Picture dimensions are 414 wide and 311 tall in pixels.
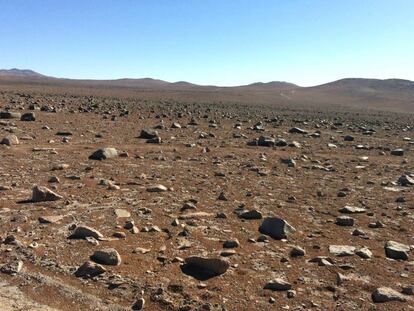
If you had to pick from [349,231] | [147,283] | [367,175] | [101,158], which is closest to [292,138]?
[367,175]

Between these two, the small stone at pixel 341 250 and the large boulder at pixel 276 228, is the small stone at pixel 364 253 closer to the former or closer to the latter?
the small stone at pixel 341 250

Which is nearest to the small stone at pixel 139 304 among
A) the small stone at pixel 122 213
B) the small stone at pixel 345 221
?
the small stone at pixel 122 213

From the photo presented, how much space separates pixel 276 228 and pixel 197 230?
103cm

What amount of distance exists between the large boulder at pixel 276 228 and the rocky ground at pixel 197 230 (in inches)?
0.7

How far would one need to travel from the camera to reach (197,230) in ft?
23.1

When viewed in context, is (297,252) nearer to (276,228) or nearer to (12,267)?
(276,228)

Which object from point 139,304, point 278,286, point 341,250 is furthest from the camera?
point 341,250

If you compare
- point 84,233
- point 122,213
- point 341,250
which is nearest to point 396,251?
point 341,250

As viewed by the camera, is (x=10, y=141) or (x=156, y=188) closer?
(x=156, y=188)

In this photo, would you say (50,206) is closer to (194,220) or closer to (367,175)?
(194,220)

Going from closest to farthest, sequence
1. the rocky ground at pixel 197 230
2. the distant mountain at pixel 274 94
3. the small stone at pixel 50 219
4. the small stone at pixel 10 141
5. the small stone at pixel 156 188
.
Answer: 1. the rocky ground at pixel 197 230
2. the small stone at pixel 50 219
3. the small stone at pixel 156 188
4. the small stone at pixel 10 141
5. the distant mountain at pixel 274 94

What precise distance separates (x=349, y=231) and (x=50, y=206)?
4.20m

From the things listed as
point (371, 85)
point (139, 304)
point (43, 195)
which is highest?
point (371, 85)

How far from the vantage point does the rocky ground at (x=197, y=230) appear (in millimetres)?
5203
